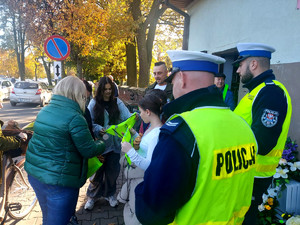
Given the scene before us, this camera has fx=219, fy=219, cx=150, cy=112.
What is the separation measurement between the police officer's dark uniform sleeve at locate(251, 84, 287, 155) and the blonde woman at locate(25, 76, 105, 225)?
1.57 m

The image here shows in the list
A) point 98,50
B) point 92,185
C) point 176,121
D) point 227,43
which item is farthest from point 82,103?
point 98,50

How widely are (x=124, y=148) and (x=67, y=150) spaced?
1.73 ft

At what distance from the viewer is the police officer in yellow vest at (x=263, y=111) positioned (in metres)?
1.97

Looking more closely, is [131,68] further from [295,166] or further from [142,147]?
[142,147]

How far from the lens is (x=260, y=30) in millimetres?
4027

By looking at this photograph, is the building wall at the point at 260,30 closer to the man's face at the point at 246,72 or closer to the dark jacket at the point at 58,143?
the man's face at the point at 246,72

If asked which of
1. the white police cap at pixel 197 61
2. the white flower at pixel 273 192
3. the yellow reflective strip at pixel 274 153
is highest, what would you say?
the white police cap at pixel 197 61

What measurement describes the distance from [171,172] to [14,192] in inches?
122

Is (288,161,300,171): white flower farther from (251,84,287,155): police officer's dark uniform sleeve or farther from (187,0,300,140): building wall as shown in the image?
(251,84,287,155): police officer's dark uniform sleeve

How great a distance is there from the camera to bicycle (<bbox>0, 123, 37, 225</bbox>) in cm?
272

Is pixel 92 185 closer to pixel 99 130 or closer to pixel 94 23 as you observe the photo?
pixel 99 130

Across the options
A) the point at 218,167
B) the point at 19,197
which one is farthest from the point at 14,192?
the point at 218,167

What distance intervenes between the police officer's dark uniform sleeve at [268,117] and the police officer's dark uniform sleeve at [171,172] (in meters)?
1.22

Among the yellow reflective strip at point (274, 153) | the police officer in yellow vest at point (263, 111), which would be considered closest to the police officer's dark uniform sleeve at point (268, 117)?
the police officer in yellow vest at point (263, 111)
